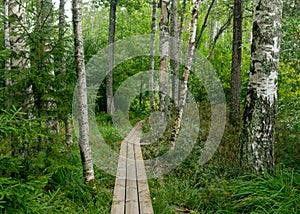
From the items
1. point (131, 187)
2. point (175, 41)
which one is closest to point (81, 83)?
point (131, 187)

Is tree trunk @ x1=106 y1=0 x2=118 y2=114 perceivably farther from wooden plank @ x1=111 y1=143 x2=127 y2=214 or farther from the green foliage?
the green foliage

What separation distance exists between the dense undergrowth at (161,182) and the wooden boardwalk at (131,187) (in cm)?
14

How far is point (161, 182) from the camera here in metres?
5.95

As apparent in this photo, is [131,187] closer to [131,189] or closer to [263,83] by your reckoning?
[131,189]

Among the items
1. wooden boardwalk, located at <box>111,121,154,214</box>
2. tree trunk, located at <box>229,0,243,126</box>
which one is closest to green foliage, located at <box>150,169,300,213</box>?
wooden boardwalk, located at <box>111,121,154,214</box>

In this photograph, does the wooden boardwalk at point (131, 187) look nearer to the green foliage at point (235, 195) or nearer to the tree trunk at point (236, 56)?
the green foliage at point (235, 195)

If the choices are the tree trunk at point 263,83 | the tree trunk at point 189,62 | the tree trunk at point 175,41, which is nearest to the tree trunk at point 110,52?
the tree trunk at point 175,41

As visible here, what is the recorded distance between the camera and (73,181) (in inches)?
205

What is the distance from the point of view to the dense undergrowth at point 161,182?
3.10 meters

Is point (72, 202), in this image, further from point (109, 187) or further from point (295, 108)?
point (295, 108)

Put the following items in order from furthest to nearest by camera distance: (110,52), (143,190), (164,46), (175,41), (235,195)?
1. (110,52)
2. (175,41)
3. (164,46)
4. (143,190)
5. (235,195)

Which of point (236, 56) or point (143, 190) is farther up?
point (236, 56)

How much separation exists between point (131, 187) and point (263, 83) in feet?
9.76

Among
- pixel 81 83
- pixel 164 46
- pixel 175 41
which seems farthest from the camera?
pixel 175 41
